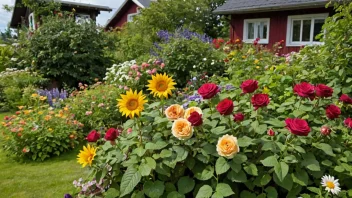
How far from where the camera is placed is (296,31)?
34.1 ft

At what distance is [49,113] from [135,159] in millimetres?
2931

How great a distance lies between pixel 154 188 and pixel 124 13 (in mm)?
21163

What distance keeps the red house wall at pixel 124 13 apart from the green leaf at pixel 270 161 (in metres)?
20.0

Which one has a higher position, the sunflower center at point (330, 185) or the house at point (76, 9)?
the house at point (76, 9)

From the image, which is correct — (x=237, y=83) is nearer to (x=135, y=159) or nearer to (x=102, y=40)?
(x=135, y=159)

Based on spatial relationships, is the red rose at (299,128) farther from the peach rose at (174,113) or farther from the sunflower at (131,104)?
the sunflower at (131,104)

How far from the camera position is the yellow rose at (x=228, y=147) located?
1481 millimetres

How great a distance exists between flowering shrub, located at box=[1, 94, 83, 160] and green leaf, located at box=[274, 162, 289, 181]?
2959 mm

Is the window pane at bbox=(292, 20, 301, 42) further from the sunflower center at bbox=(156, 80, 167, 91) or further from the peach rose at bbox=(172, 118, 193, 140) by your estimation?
the peach rose at bbox=(172, 118, 193, 140)

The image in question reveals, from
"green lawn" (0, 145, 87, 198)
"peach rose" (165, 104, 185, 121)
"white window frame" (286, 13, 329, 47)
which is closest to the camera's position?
"peach rose" (165, 104, 185, 121)

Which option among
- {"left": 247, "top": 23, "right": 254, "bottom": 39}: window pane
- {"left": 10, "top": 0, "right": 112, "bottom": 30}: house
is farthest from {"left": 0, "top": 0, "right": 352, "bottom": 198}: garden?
{"left": 10, "top": 0, "right": 112, "bottom": 30}: house

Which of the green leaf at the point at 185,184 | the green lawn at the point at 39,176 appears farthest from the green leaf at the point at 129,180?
the green lawn at the point at 39,176

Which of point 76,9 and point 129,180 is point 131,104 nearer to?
point 129,180

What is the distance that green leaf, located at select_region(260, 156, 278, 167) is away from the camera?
150 cm
